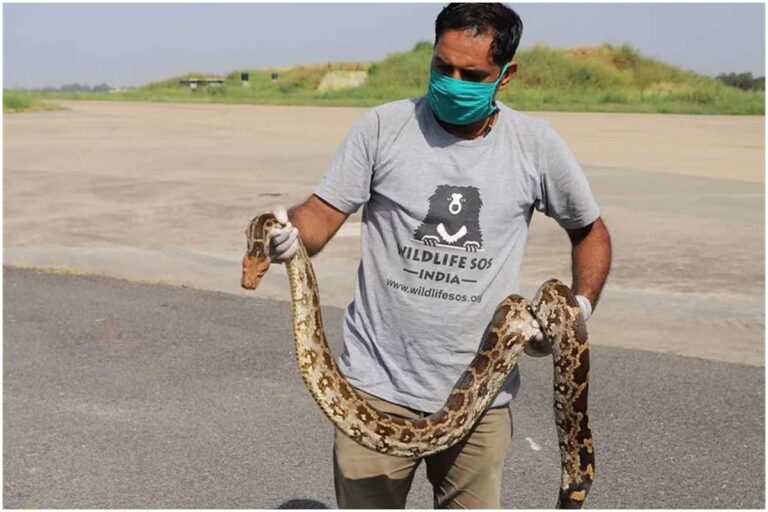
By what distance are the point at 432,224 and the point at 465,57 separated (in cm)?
52

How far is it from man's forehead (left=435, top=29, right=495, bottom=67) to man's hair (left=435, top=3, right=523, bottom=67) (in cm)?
2

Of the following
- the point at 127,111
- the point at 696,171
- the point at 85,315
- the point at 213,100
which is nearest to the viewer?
the point at 85,315

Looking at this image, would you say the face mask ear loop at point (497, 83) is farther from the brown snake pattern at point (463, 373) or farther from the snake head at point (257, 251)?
the snake head at point (257, 251)

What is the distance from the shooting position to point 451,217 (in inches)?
141

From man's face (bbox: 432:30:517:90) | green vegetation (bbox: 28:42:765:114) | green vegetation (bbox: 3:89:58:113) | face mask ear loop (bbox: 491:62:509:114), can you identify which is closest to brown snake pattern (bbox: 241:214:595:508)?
face mask ear loop (bbox: 491:62:509:114)

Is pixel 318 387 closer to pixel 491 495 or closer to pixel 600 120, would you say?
pixel 491 495

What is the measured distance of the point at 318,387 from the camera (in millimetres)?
3686

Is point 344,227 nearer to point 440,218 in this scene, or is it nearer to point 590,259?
point 590,259

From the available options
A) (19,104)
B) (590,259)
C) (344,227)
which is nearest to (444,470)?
(590,259)

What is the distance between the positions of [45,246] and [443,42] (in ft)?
34.2

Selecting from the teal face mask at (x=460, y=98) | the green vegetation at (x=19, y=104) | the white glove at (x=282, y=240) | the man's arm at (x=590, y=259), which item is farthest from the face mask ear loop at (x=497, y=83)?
the green vegetation at (x=19, y=104)

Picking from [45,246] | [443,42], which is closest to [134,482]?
[443,42]

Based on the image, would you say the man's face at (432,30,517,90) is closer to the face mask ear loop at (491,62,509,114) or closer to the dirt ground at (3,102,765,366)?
the face mask ear loop at (491,62,509,114)

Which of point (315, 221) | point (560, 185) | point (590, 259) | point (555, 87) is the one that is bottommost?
point (590, 259)
